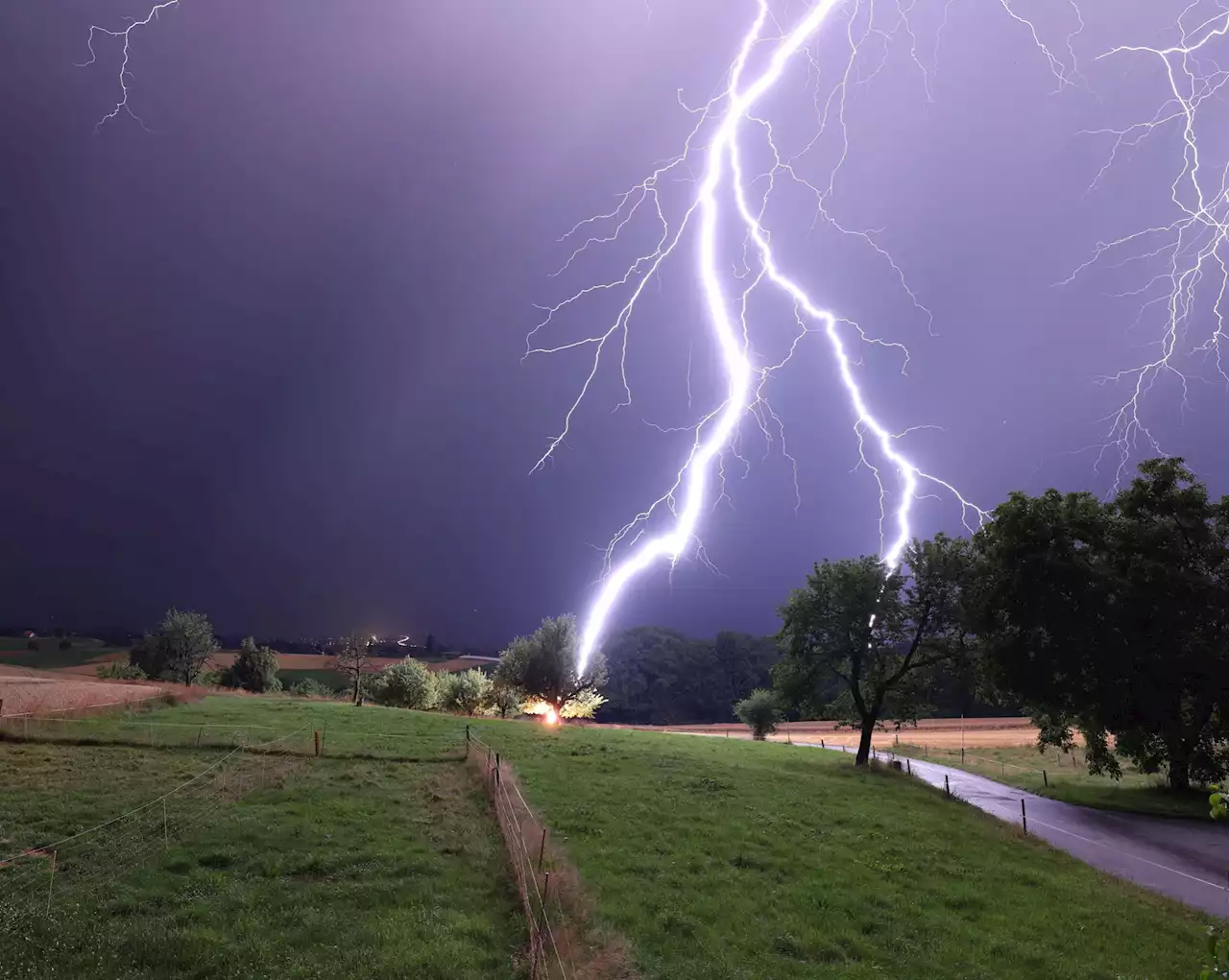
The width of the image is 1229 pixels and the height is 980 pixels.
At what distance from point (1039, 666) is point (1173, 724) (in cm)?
482

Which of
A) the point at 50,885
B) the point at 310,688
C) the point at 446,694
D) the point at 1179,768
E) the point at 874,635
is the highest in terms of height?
the point at 874,635

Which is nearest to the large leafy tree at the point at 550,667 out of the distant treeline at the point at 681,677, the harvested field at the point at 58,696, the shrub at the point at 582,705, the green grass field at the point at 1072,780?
the shrub at the point at 582,705

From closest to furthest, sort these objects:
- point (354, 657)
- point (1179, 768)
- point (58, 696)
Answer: point (1179, 768)
point (58, 696)
point (354, 657)

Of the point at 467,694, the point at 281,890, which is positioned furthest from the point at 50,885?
the point at 467,694

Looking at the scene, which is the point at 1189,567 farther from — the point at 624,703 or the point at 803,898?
the point at 624,703

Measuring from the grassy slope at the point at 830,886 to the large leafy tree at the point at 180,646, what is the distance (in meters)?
62.4

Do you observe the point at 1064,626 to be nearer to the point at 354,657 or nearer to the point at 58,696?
the point at 58,696

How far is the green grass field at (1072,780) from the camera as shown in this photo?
89.2 ft

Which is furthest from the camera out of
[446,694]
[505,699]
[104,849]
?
[446,694]

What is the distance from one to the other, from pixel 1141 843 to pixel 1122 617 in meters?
9.90

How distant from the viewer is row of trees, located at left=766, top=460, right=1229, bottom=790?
2744cm

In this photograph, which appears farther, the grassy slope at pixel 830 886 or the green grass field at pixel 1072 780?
the green grass field at pixel 1072 780

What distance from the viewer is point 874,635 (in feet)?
117

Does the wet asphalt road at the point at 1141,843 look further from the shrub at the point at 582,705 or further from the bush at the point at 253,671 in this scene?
the bush at the point at 253,671
